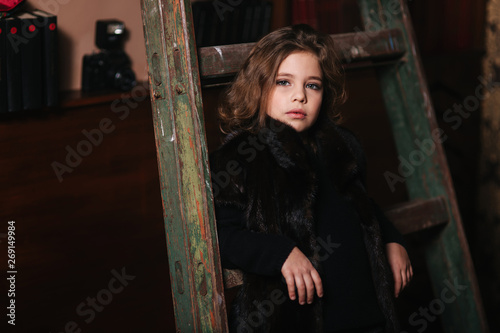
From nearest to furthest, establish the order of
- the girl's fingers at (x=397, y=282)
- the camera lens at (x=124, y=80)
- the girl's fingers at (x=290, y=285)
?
the girl's fingers at (x=290, y=285) < the girl's fingers at (x=397, y=282) < the camera lens at (x=124, y=80)

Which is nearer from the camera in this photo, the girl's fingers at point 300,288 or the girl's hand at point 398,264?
the girl's fingers at point 300,288

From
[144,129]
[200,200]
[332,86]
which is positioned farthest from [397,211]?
[144,129]

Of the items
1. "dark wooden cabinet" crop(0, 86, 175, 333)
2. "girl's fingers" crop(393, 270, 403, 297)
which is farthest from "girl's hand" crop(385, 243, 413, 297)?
"dark wooden cabinet" crop(0, 86, 175, 333)

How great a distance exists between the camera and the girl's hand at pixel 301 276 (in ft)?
3.86

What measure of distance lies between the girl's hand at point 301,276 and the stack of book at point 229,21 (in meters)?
1.25

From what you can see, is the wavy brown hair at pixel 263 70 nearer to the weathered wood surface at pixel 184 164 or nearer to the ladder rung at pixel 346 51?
the ladder rung at pixel 346 51

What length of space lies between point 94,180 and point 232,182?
841 mm

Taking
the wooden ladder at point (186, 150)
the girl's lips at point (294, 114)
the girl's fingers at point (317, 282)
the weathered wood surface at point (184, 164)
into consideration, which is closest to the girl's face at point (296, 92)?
the girl's lips at point (294, 114)

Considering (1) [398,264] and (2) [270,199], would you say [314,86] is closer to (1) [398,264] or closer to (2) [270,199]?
(2) [270,199]

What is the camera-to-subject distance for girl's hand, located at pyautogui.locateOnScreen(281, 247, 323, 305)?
118 cm

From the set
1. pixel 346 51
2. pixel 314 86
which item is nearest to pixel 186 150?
pixel 314 86

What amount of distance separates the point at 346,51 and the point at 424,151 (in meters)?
0.39

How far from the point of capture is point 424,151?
1.64 metres

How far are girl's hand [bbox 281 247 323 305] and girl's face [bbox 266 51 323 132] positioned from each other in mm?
303
